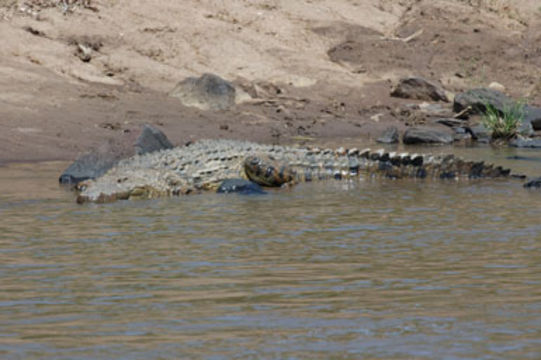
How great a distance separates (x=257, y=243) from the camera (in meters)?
6.71

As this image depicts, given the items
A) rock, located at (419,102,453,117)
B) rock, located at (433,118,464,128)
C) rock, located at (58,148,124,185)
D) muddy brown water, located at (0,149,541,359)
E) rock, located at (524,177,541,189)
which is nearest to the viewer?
muddy brown water, located at (0,149,541,359)

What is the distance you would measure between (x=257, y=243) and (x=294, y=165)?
4962 millimetres

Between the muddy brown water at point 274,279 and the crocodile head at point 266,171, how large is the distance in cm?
174

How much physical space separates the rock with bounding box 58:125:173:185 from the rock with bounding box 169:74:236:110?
385 centimetres

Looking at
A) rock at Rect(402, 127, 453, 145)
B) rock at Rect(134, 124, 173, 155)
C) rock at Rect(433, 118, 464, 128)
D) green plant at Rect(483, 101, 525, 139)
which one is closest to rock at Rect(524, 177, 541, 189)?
rock at Rect(134, 124, 173, 155)

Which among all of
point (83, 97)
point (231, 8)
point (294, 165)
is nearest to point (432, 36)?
point (231, 8)

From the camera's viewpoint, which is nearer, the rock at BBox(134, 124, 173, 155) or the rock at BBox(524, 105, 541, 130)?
the rock at BBox(134, 124, 173, 155)

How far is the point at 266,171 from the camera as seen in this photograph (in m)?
11.2

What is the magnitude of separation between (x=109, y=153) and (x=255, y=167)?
7.58 ft

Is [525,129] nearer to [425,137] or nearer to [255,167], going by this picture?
[425,137]

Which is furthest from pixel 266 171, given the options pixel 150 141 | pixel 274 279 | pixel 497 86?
pixel 497 86

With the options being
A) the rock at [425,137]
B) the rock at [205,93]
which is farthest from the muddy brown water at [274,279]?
the rock at [205,93]

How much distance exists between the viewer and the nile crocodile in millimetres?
10352

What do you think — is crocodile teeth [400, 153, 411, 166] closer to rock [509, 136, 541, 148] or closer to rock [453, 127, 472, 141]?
rock [509, 136, 541, 148]
